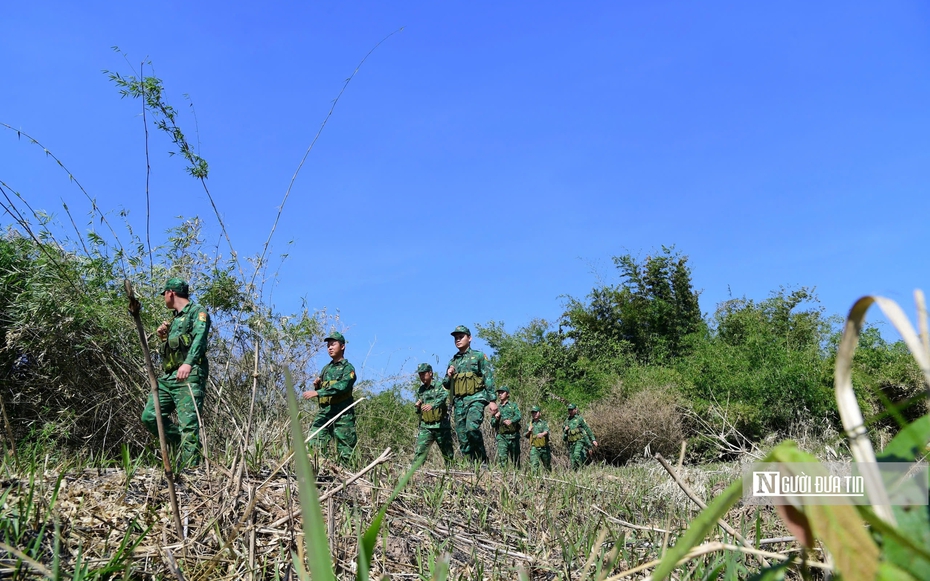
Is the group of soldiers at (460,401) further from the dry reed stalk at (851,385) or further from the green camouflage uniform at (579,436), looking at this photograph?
the dry reed stalk at (851,385)

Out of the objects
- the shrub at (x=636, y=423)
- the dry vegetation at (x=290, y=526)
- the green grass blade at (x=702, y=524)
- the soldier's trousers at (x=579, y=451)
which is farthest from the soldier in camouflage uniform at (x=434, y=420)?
the green grass blade at (x=702, y=524)

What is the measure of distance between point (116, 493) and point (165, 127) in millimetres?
3367

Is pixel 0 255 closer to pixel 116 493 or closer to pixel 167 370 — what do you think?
pixel 167 370

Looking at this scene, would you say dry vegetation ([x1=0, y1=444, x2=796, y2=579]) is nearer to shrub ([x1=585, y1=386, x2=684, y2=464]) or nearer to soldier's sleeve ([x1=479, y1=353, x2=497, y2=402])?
soldier's sleeve ([x1=479, y1=353, x2=497, y2=402])

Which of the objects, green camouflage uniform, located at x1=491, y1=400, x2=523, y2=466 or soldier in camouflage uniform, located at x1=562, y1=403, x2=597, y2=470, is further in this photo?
soldier in camouflage uniform, located at x1=562, y1=403, x2=597, y2=470

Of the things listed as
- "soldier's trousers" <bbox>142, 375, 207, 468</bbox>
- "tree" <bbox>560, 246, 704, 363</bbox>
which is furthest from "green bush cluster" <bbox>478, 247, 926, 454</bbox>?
"soldier's trousers" <bbox>142, 375, 207, 468</bbox>

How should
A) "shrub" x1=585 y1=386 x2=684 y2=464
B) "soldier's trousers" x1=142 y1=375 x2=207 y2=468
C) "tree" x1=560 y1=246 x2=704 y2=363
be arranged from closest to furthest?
"soldier's trousers" x1=142 y1=375 x2=207 y2=468 → "shrub" x1=585 y1=386 x2=684 y2=464 → "tree" x1=560 y1=246 x2=704 y2=363

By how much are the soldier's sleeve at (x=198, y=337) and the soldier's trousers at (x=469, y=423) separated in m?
4.51

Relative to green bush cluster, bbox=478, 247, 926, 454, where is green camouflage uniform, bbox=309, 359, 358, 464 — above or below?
below

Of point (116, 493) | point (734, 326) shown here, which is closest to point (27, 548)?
point (116, 493)

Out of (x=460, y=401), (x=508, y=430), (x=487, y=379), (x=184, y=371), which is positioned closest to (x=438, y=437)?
(x=460, y=401)

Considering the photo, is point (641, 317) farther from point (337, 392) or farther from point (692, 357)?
point (337, 392)

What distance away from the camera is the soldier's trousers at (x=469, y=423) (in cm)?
990

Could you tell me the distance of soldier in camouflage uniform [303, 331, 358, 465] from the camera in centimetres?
848
